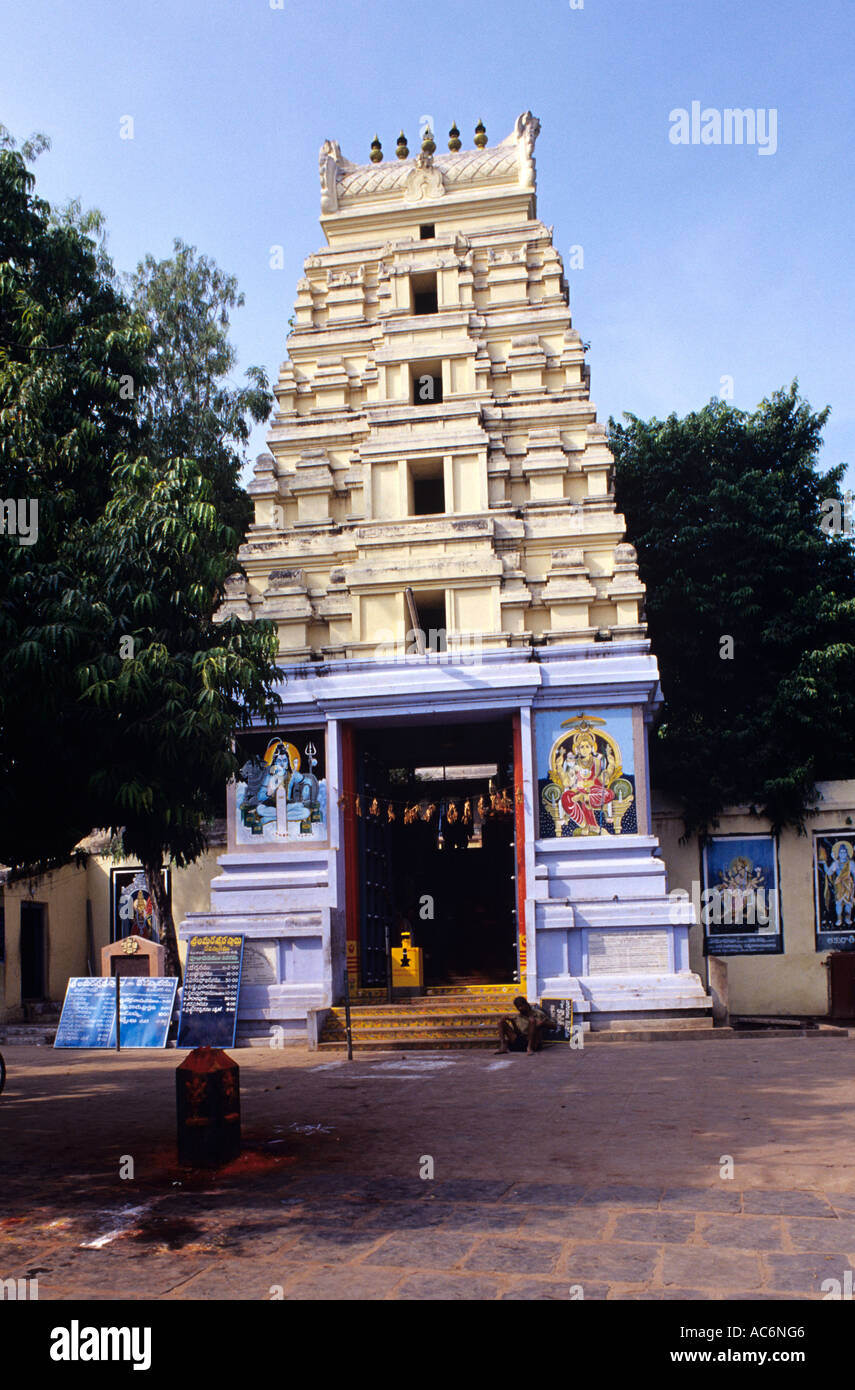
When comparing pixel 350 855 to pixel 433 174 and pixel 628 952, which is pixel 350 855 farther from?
pixel 433 174

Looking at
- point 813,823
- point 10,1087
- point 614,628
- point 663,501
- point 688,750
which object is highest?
point 663,501

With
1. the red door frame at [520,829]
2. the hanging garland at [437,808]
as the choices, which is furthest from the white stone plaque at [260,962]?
the red door frame at [520,829]

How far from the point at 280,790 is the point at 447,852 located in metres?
6.25

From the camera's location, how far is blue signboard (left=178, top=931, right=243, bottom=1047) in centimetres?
1630

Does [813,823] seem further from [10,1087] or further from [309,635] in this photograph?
[10,1087]

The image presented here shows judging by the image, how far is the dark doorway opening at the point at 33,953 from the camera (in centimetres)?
2195

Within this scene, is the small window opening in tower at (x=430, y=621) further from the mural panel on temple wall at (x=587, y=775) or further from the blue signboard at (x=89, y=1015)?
the blue signboard at (x=89, y=1015)

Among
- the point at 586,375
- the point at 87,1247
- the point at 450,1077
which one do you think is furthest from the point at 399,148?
the point at 87,1247

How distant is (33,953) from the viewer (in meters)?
22.2

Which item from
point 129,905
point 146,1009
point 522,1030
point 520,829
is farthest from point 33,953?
point 522,1030

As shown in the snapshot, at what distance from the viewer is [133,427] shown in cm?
1108

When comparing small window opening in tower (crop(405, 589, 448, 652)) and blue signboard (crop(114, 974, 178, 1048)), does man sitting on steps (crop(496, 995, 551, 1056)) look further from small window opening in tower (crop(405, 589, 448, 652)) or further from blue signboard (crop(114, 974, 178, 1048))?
small window opening in tower (crop(405, 589, 448, 652))

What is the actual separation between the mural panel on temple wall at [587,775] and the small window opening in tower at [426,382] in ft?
21.7
